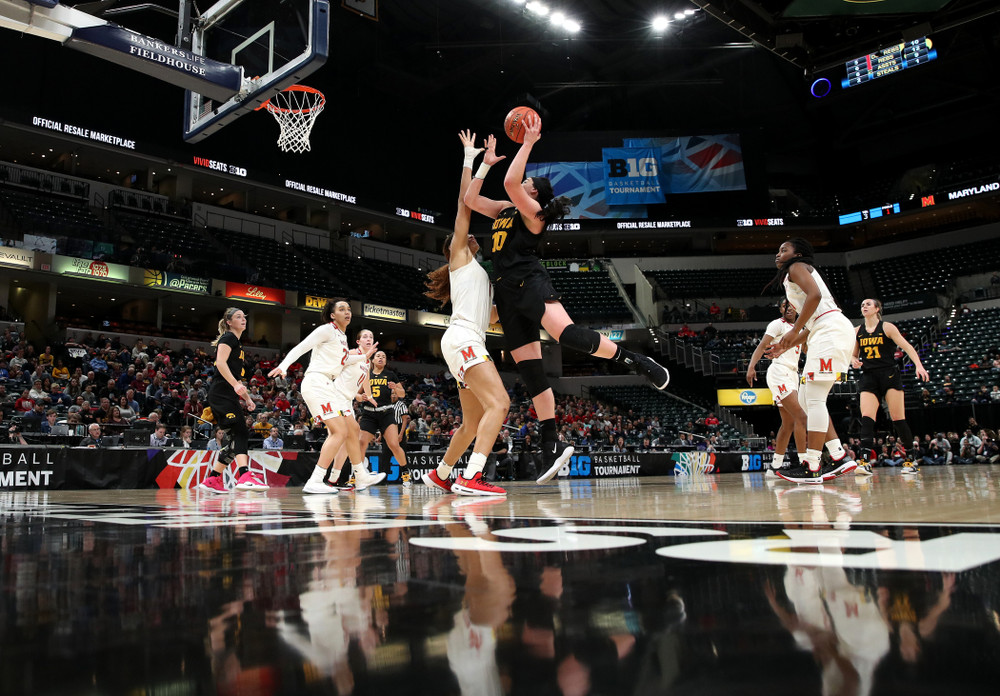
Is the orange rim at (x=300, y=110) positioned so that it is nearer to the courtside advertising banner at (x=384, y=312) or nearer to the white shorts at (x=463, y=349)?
the courtside advertising banner at (x=384, y=312)

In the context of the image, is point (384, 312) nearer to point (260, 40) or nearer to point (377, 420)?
point (260, 40)

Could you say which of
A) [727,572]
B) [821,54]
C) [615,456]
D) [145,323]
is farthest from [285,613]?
[145,323]

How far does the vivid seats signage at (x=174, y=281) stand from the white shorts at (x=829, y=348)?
2016cm

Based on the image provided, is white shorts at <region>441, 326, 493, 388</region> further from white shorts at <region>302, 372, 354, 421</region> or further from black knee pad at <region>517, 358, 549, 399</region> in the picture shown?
white shorts at <region>302, 372, 354, 421</region>

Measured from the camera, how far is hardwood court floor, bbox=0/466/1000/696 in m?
0.63

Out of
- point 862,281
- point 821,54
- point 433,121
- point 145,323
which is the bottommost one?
point 145,323

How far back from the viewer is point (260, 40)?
29.9ft

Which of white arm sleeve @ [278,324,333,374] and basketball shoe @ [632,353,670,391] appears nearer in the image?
basketball shoe @ [632,353,670,391]

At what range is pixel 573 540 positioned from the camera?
169cm

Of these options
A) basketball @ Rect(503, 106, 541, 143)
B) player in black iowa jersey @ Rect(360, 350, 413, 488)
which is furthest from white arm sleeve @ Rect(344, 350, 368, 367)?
basketball @ Rect(503, 106, 541, 143)

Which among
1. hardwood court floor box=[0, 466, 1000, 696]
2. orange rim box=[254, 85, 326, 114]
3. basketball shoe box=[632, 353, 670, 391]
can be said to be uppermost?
orange rim box=[254, 85, 326, 114]

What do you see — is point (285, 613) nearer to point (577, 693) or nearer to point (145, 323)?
point (577, 693)

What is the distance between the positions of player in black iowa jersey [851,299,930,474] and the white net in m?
14.1

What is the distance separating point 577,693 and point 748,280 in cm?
3394
